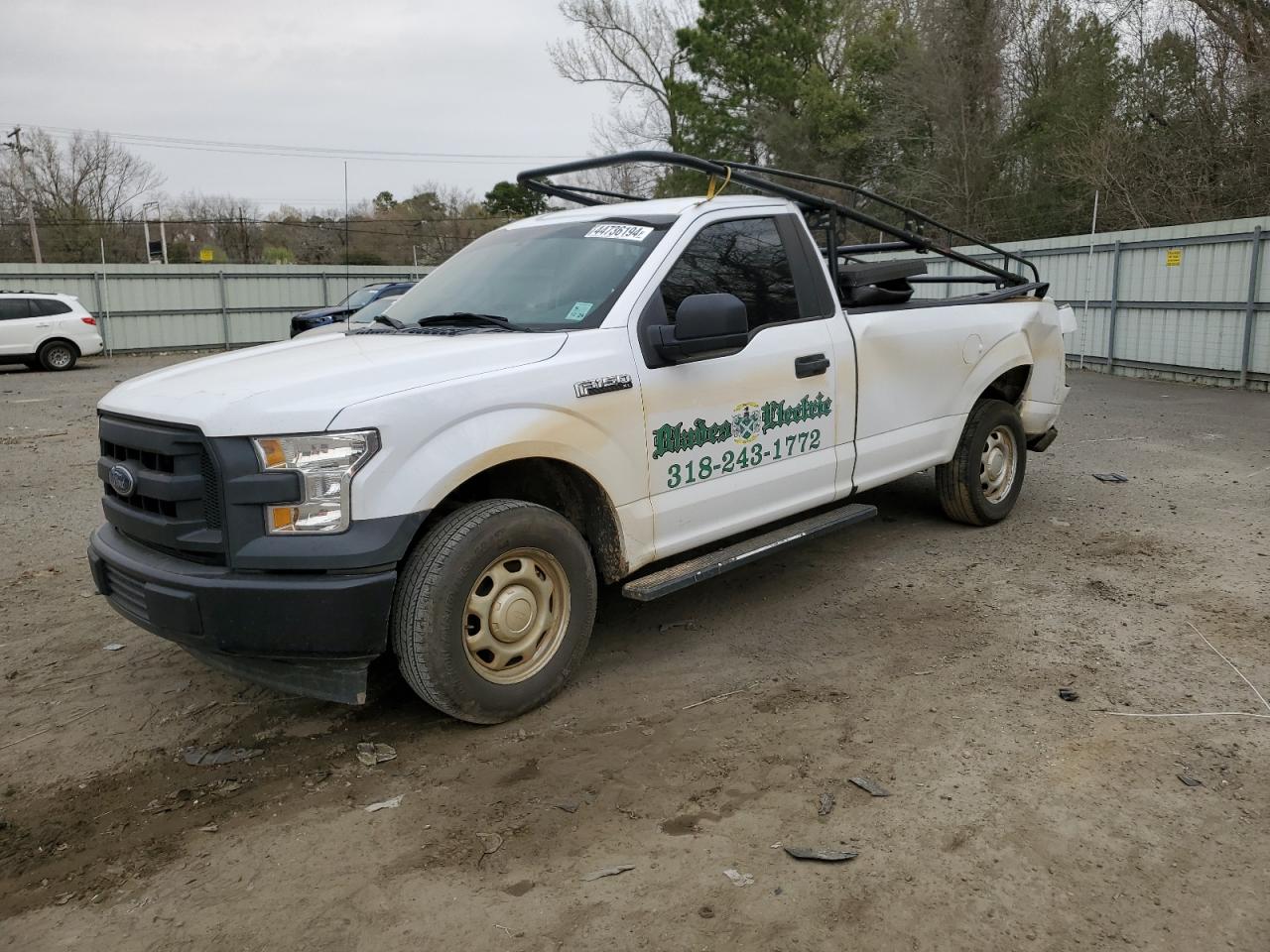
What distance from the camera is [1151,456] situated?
8867 millimetres

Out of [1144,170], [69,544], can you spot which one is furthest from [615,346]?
[1144,170]

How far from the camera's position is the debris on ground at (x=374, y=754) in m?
3.54

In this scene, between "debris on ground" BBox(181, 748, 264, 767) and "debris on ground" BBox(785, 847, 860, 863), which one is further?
"debris on ground" BBox(181, 748, 264, 767)

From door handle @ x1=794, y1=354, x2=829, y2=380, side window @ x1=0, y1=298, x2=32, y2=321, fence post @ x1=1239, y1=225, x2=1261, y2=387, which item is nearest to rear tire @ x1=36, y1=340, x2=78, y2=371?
side window @ x1=0, y1=298, x2=32, y2=321

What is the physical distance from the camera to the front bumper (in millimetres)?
3244

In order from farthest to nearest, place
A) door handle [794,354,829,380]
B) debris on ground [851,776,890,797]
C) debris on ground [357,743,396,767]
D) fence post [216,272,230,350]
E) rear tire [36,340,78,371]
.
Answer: fence post [216,272,230,350], rear tire [36,340,78,371], door handle [794,354,829,380], debris on ground [357,743,396,767], debris on ground [851,776,890,797]

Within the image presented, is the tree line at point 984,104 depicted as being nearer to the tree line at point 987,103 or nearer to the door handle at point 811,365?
the tree line at point 987,103

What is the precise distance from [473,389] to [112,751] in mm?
1899

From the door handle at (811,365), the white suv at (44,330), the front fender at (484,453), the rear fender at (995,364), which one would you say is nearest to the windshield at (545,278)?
the front fender at (484,453)

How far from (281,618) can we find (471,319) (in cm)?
158

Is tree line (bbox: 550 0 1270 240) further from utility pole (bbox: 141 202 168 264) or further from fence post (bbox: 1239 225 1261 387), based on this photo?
utility pole (bbox: 141 202 168 264)

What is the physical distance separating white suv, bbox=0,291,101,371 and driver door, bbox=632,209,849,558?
1971 centimetres

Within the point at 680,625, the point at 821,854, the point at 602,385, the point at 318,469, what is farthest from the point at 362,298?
the point at 821,854

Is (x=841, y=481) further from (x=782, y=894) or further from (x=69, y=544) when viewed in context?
(x=69, y=544)
